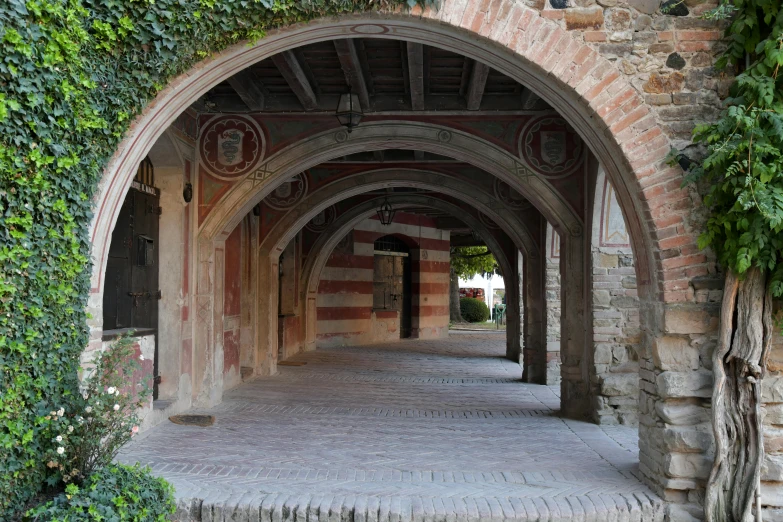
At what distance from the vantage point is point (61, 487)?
429 centimetres

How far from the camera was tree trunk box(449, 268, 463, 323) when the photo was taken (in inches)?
1025

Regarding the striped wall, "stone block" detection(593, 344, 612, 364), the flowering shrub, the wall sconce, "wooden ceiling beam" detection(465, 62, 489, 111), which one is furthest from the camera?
the striped wall

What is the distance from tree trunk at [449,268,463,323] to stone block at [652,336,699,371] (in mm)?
20944

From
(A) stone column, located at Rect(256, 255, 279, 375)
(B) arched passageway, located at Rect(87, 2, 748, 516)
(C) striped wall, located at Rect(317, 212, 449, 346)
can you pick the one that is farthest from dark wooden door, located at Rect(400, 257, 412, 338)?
(A) stone column, located at Rect(256, 255, 279, 375)

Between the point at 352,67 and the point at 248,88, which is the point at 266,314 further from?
the point at 352,67

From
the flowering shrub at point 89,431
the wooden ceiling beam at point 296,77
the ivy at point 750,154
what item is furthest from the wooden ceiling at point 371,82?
the flowering shrub at point 89,431

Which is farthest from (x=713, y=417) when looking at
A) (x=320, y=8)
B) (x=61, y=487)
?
(x=61, y=487)

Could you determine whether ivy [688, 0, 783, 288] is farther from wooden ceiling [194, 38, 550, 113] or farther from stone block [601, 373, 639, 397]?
stone block [601, 373, 639, 397]

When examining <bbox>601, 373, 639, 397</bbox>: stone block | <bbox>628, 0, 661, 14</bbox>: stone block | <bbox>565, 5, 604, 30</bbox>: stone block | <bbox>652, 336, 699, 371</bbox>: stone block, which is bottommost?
<bbox>601, 373, 639, 397</bbox>: stone block

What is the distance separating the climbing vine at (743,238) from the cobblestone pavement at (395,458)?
0.59 metres

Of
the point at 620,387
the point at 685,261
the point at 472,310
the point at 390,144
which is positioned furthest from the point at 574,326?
the point at 472,310

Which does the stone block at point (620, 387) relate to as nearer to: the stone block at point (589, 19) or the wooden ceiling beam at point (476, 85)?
the wooden ceiling beam at point (476, 85)

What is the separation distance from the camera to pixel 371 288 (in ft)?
60.1

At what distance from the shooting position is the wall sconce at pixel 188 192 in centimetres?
773
